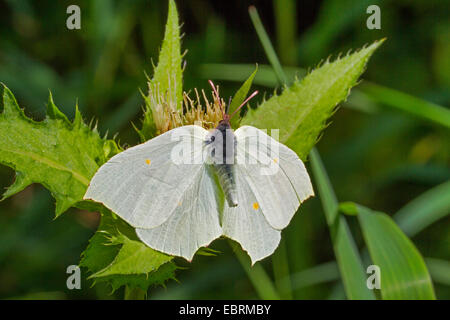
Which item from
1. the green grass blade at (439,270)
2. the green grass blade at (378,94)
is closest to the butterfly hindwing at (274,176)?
the green grass blade at (378,94)

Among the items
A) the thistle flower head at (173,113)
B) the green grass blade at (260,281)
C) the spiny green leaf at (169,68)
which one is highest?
the spiny green leaf at (169,68)

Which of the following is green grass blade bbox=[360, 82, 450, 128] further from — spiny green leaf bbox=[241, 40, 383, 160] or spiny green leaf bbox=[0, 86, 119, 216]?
spiny green leaf bbox=[0, 86, 119, 216]

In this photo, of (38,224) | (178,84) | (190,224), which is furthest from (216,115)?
(38,224)

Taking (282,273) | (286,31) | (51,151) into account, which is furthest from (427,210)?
(51,151)

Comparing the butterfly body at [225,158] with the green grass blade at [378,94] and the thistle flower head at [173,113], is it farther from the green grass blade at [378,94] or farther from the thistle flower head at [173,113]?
the green grass blade at [378,94]

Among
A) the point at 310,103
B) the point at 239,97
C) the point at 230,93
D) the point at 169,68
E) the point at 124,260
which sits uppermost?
the point at 230,93

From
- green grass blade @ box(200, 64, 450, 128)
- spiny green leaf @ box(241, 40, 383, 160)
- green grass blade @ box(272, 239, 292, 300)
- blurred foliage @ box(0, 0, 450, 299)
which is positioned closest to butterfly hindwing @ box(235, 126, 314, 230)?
spiny green leaf @ box(241, 40, 383, 160)

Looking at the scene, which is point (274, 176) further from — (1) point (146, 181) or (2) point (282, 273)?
(2) point (282, 273)
